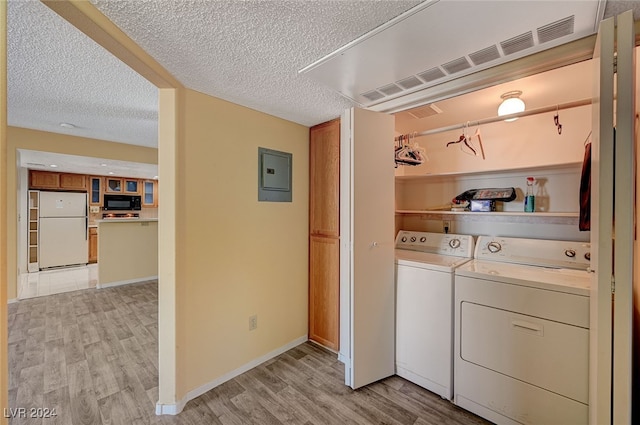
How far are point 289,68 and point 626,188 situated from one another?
160cm

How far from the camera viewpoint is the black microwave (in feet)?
20.4

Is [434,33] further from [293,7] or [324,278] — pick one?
[324,278]

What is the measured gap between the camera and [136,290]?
13.7ft

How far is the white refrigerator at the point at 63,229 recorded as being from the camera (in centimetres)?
530

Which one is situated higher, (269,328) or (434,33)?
(434,33)

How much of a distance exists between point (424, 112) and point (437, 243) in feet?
3.86

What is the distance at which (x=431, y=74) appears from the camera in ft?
5.10

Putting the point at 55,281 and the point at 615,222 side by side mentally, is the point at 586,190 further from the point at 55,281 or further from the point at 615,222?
the point at 55,281

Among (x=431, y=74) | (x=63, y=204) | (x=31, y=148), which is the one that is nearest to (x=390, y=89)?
(x=431, y=74)

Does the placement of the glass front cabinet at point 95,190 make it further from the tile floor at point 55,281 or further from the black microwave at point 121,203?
the tile floor at point 55,281

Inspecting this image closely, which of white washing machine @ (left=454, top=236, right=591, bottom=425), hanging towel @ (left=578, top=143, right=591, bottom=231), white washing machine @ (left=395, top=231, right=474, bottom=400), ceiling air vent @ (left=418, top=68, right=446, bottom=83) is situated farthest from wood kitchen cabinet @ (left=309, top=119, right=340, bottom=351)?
hanging towel @ (left=578, top=143, right=591, bottom=231)

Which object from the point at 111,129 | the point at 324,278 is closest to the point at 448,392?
the point at 324,278

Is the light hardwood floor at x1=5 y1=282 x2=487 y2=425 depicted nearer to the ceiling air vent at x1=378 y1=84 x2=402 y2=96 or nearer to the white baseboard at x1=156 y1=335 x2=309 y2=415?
the white baseboard at x1=156 y1=335 x2=309 y2=415

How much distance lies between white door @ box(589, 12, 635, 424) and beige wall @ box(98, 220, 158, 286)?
5.53 meters
